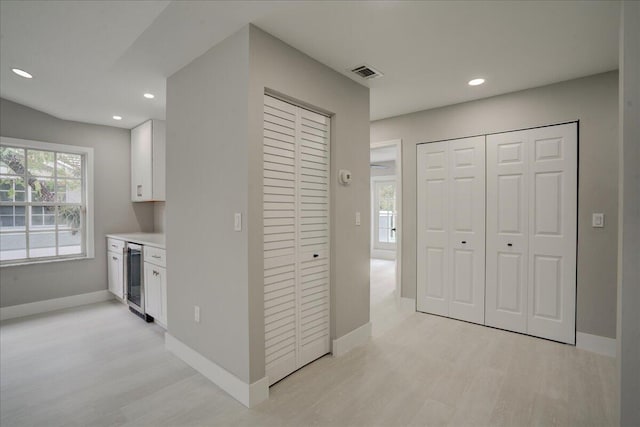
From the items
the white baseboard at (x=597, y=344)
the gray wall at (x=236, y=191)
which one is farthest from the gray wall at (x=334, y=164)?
the white baseboard at (x=597, y=344)

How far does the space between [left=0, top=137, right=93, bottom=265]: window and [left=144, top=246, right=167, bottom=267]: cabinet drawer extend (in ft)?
5.05

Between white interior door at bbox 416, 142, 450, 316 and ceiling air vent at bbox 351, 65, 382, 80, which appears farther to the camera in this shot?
white interior door at bbox 416, 142, 450, 316

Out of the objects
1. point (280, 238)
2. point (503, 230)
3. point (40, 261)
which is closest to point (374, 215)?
point (503, 230)

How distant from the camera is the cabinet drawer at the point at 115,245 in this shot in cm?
394

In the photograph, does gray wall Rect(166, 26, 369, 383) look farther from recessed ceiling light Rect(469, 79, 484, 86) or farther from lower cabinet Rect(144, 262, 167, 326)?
recessed ceiling light Rect(469, 79, 484, 86)

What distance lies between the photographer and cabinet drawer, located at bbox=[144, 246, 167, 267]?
2.99 meters

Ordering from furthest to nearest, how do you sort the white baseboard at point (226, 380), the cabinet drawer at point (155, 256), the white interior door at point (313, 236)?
the cabinet drawer at point (155, 256) → the white interior door at point (313, 236) → the white baseboard at point (226, 380)

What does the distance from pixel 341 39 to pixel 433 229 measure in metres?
2.37

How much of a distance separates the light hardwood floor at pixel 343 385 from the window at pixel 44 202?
117cm

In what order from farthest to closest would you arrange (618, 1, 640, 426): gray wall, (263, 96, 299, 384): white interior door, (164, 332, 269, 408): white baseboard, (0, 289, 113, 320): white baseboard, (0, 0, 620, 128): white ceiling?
(0, 289, 113, 320): white baseboard, (263, 96, 299, 384): white interior door, (164, 332, 269, 408): white baseboard, (0, 0, 620, 128): white ceiling, (618, 1, 640, 426): gray wall

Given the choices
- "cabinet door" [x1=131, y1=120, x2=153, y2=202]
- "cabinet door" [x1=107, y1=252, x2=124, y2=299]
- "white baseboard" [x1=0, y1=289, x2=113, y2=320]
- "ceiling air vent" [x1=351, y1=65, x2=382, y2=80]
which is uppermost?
"ceiling air vent" [x1=351, y1=65, x2=382, y2=80]

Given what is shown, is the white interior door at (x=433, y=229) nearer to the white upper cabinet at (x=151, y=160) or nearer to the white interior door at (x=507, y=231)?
the white interior door at (x=507, y=231)

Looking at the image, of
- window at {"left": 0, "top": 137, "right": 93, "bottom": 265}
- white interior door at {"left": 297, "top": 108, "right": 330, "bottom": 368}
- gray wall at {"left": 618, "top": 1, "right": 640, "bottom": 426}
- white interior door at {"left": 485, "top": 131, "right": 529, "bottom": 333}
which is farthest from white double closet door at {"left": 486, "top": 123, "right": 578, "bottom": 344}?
window at {"left": 0, "top": 137, "right": 93, "bottom": 265}

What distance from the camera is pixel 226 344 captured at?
2.18 metres
